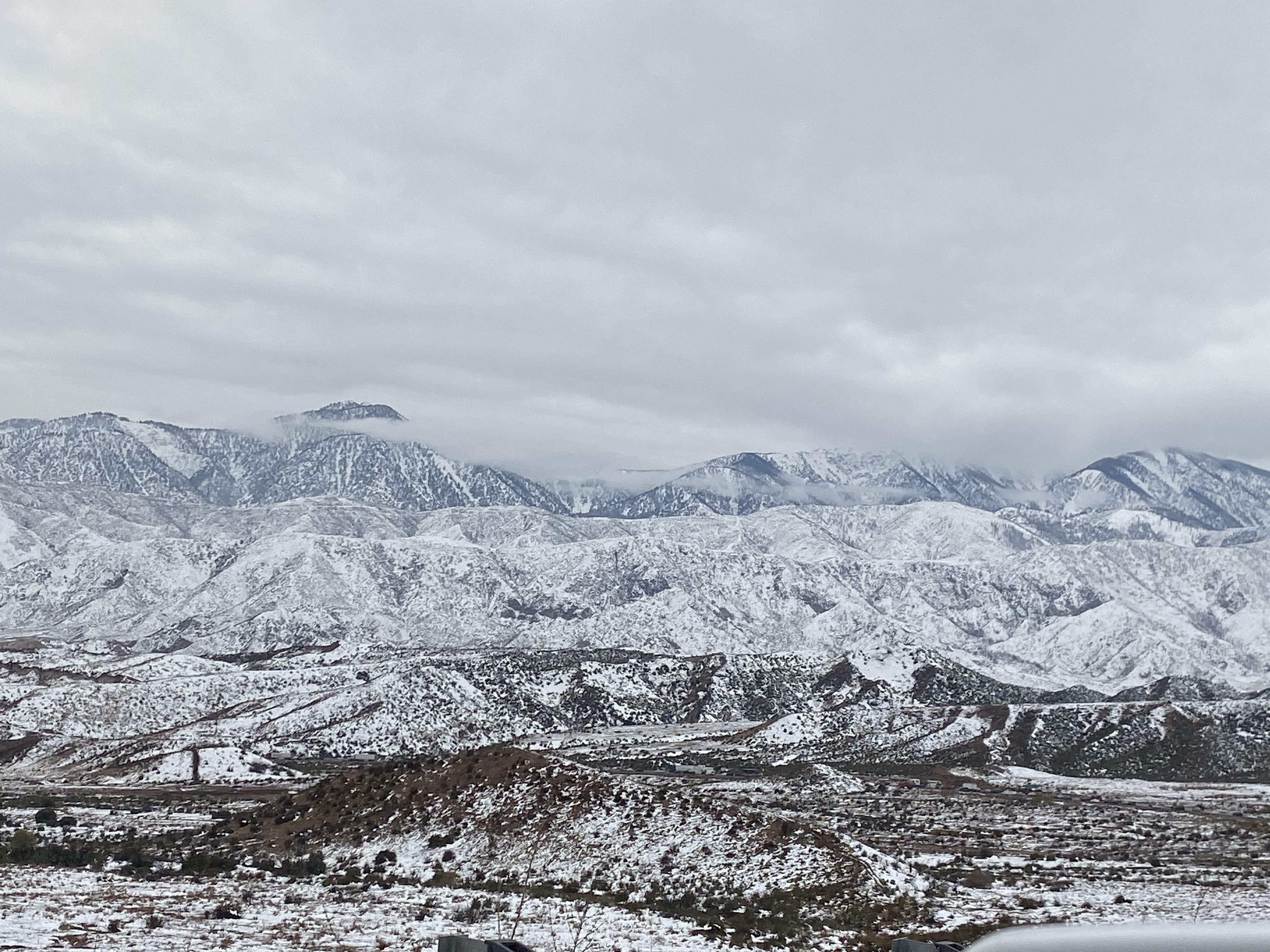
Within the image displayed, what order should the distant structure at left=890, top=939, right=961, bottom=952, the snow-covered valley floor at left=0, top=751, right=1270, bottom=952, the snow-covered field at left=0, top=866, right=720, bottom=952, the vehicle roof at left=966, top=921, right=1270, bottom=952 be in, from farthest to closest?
the snow-covered valley floor at left=0, top=751, right=1270, bottom=952
the snow-covered field at left=0, top=866, right=720, bottom=952
the distant structure at left=890, top=939, right=961, bottom=952
the vehicle roof at left=966, top=921, right=1270, bottom=952

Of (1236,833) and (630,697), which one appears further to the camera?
(630,697)

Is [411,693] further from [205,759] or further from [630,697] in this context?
[205,759]

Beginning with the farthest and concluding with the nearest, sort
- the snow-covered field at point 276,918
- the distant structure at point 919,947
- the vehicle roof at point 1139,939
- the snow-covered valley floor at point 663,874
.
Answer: the snow-covered valley floor at point 663,874 → the snow-covered field at point 276,918 → the distant structure at point 919,947 → the vehicle roof at point 1139,939

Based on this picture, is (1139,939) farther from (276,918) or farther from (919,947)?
(276,918)

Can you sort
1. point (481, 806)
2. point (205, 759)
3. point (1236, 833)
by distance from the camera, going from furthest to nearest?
1. point (205, 759)
2. point (1236, 833)
3. point (481, 806)

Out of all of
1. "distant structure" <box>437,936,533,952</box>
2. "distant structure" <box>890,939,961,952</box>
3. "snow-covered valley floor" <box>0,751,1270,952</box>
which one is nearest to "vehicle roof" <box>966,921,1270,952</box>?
"distant structure" <box>890,939,961,952</box>

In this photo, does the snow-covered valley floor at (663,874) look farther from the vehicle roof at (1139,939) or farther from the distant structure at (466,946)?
the vehicle roof at (1139,939)

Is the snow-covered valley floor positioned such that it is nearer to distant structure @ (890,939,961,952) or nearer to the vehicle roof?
distant structure @ (890,939,961,952)

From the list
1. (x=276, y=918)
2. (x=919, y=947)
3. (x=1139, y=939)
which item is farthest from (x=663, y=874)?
(x=1139, y=939)

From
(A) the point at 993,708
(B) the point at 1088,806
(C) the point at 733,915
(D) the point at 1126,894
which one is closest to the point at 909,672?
(A) the point at 993,708

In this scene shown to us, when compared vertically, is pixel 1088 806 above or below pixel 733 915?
below

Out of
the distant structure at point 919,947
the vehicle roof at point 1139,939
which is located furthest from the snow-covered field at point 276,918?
the vehicle roof at point 1139,939
